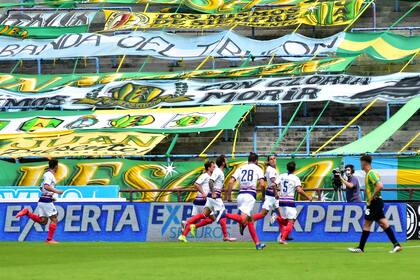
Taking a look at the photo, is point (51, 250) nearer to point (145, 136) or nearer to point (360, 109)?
point (145, 136)

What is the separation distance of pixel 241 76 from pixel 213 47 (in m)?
3.58

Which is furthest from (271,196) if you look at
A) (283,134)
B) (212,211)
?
(283,134)

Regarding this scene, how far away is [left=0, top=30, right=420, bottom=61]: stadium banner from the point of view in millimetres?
47500

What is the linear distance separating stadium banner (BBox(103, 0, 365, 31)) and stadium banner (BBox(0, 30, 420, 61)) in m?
0.66

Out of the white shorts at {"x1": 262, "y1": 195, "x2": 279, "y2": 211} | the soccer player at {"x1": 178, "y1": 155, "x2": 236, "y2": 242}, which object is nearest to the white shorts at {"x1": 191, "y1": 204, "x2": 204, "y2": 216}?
the soccer player at {"x1": 178, "y1": 155, "x2": 236, "y2": 242}

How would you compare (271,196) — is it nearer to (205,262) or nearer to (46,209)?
(46,209)

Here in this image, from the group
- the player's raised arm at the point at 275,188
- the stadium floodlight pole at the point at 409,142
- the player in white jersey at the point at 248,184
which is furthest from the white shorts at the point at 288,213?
the stadium floodlight pole at the point at 409,142

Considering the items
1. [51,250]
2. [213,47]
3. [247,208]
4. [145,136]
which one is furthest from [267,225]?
[213,47]

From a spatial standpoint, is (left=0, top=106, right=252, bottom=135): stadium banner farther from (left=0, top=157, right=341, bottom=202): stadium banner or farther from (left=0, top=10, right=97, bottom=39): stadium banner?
(left=0, top=10, right=97, bottom=39): stadium banner

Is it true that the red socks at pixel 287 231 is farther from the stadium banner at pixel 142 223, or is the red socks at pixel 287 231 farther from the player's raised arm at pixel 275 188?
the stadium banner at pixel 142 223

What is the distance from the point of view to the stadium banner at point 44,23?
5288 cm

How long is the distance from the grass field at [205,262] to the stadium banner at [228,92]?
16.6 metres

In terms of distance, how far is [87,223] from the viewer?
106ft

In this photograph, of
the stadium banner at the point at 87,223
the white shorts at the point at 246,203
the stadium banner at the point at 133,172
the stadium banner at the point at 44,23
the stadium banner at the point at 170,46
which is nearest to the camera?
the white shorts at the point at 246,203
